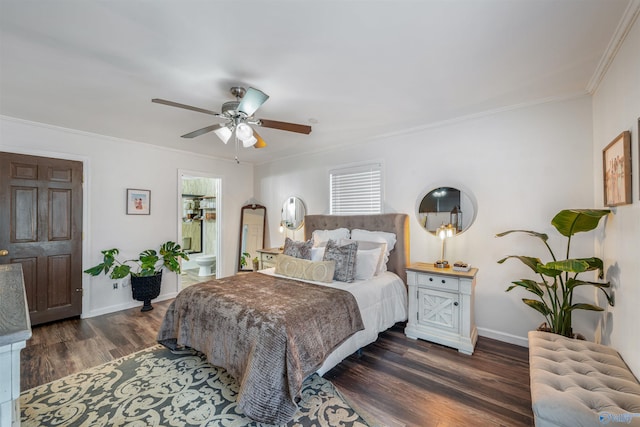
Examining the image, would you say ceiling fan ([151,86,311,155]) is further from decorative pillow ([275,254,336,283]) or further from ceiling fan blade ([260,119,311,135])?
decorative pillow ([275,254,336,283])

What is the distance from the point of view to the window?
158 inches

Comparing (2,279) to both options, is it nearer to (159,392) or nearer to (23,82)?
(159,392)

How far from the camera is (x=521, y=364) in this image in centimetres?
252

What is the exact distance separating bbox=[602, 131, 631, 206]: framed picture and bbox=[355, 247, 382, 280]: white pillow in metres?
2.03

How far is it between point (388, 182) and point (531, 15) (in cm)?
239

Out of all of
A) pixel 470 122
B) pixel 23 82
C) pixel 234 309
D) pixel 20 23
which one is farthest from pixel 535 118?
pixel 23 82

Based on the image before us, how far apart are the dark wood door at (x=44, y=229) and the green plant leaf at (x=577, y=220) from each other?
217 inches

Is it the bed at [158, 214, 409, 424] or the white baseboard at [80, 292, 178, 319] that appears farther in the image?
the white baseboard at [80, 292, 178, 319]

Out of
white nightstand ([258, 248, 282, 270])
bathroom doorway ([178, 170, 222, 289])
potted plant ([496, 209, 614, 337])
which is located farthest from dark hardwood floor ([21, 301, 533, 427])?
bathroom doorway ([178, 170, 222, 289])

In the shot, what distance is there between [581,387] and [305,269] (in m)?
2.29

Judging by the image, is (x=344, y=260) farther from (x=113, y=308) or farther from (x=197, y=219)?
(x=197, y=219)

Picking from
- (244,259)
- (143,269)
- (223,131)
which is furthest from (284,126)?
(244,259)

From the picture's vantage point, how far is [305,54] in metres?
1.97

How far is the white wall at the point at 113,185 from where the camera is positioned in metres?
3.51
